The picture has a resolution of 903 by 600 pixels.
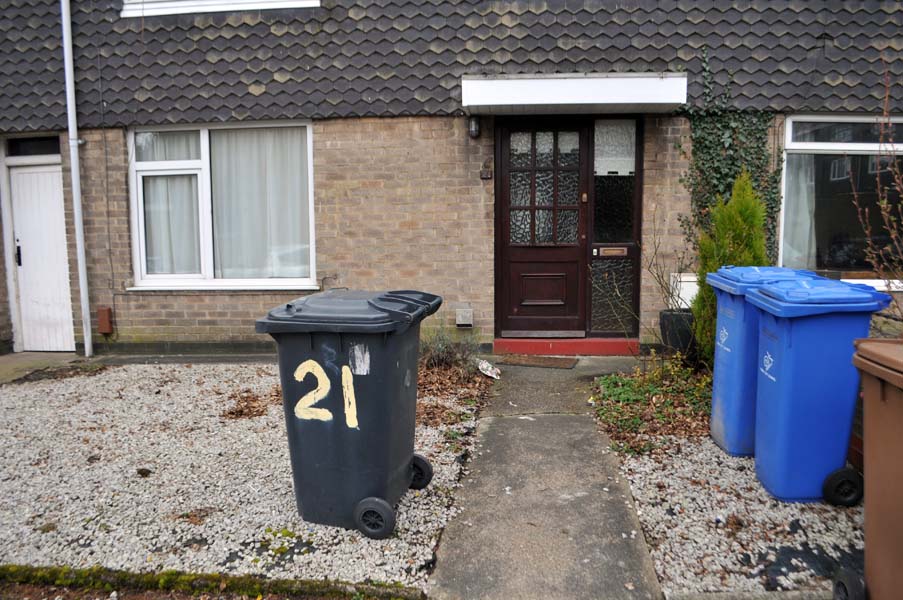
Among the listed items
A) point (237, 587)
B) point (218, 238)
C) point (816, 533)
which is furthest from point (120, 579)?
point (218, 238)

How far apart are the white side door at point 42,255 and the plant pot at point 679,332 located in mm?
6751

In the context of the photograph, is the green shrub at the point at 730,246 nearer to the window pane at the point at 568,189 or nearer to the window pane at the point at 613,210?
the window pane at the point at 613,210

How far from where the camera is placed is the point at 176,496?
3758 mm

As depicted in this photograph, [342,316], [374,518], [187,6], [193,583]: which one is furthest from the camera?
[187,6]

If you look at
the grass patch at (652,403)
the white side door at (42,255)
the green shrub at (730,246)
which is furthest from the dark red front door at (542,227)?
the white side door at (42,255)

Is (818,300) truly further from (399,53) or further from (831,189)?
(399,53)

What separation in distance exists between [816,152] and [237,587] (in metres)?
6.93

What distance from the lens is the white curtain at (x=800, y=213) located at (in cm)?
704

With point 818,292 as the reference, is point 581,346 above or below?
below

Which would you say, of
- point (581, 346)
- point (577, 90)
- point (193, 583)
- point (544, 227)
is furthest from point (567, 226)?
point (193, 583)

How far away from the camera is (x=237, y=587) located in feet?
9.53

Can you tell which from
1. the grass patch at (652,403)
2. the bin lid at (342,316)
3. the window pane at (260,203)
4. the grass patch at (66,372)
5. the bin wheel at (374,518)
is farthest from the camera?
the window pane at (260,203)

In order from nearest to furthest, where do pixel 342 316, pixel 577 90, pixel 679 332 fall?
pixel 342 316 < pixel 679 332 < pixel 577 90

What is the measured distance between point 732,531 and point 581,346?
3897mm
